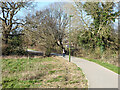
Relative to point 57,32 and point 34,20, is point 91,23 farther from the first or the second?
point 34,20

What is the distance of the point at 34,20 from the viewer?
19.3 metres

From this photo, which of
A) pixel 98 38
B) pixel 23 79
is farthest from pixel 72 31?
pixel 23 79

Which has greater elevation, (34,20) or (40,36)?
(34,20)

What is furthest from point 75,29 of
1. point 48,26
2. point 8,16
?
point 8,16

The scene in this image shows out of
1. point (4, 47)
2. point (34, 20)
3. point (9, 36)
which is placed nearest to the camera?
point (4, 47)

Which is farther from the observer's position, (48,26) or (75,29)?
(48,26)

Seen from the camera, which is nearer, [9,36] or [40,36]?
[9,36]

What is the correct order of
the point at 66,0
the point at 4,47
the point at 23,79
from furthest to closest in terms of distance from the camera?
the point at 66,0 < the point at 4,47 < the point at 23,79

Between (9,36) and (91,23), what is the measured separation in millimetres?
12849

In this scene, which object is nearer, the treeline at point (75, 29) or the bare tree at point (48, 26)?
the treeline at point (75, 29)

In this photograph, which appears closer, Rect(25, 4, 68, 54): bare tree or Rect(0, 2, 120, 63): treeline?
Rect(0, 2, 120, 63): treeline

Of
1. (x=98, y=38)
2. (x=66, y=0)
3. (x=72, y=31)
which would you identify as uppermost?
(x=66, y=0)

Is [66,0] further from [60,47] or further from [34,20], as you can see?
[60,47]

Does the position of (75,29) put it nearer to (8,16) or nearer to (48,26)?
(48,26)
